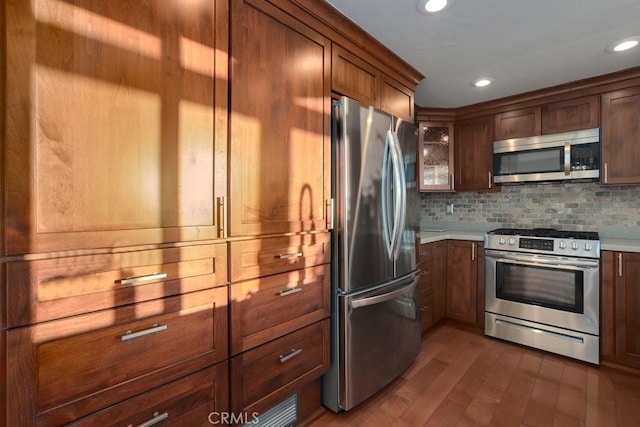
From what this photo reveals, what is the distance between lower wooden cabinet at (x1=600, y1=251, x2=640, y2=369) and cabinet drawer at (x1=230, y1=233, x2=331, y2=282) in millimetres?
2327

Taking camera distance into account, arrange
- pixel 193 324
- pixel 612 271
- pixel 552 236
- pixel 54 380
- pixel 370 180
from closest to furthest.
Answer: pixel 54 380 → pixel 193 324 → pixel 370 180 → pixel 612 271 → pixel 552 236

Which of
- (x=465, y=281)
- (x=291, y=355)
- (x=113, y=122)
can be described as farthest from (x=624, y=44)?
(x=113, y=122)

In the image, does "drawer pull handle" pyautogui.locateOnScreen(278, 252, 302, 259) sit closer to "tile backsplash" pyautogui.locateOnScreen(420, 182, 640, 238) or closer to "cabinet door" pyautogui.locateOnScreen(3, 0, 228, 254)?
"cabinet door" pyautogui.locateOnScreen(3, 0, 228, 254)

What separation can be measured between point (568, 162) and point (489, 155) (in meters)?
0.68

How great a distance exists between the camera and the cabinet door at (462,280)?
302 centimetres

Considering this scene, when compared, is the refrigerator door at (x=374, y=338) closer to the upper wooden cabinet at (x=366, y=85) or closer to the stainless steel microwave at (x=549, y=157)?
the upper wooden cabinet at (x=366, y=85)

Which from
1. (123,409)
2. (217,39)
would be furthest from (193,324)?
(217,39)

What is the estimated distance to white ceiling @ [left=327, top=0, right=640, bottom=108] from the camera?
65.2 inches

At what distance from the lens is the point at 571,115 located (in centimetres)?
276

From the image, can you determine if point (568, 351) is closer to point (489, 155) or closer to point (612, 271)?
point (612, 271)

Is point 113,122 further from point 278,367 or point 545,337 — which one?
point 545,337

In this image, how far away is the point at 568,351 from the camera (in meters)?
2.47

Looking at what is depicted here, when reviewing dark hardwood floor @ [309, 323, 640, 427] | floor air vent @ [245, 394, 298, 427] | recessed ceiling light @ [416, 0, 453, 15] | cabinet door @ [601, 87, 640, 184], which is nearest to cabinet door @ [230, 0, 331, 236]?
recessed ceiling light @ [416, 0, 453, 15]

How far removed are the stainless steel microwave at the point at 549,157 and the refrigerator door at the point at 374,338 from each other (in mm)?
1758
